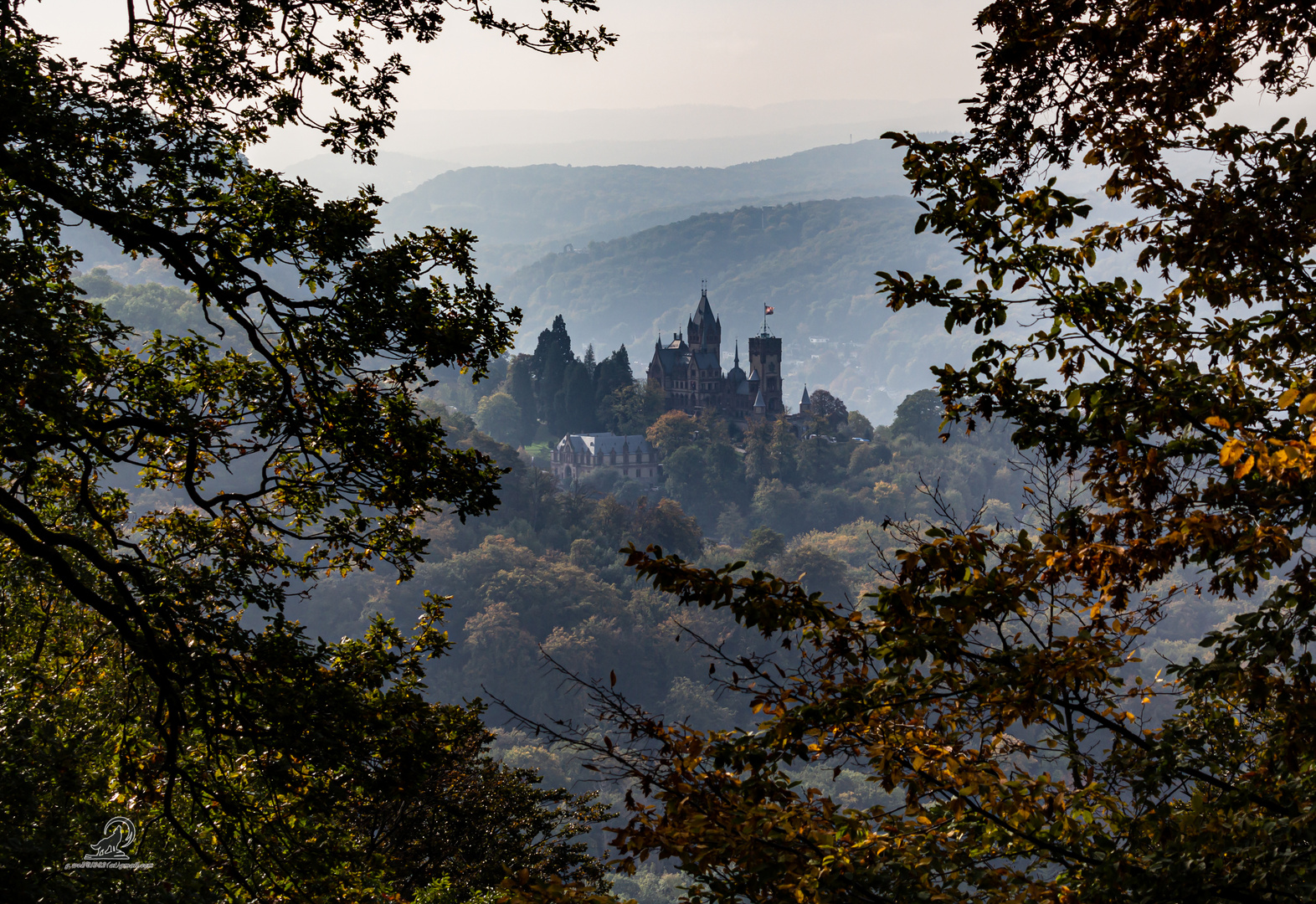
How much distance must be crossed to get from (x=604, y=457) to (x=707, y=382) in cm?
1243

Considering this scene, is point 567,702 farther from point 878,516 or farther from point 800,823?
point 800,823

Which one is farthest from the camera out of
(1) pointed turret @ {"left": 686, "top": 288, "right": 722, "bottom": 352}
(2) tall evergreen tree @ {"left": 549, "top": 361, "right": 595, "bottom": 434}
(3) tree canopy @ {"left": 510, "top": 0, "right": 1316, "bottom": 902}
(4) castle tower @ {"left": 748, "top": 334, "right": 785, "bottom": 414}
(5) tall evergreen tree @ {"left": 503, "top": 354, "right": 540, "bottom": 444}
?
(5) tall evergreen tree @ {"left": 503, "top": 354, "right": 540, "bottom": 444}

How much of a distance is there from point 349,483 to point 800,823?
368cm

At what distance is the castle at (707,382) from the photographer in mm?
85812

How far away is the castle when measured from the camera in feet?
282

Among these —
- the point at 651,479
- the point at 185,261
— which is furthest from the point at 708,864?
the point at 651,479

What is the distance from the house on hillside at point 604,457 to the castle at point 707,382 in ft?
18.8

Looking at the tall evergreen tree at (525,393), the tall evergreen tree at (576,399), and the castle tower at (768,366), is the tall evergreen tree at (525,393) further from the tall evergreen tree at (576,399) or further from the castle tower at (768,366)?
the castle tower at (768,366)

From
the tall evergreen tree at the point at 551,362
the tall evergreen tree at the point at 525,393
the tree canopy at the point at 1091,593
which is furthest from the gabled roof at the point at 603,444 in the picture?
the tree canopy at the point at 1091,593

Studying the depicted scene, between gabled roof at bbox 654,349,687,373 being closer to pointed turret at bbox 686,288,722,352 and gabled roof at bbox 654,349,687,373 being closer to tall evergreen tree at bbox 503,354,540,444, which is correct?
pointed turret at bbox 686,288,722,352

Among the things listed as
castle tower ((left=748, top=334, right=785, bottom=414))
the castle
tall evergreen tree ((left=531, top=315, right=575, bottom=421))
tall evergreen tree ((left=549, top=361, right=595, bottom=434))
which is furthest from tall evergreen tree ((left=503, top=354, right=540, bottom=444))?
castle tower ((left=748, top=334, right=785, bottom=414))

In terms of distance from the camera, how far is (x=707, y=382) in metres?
86.6

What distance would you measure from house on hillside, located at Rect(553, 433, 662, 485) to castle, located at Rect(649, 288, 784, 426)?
5.72m

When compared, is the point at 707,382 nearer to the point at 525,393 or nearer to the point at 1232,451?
the point at 525,393
